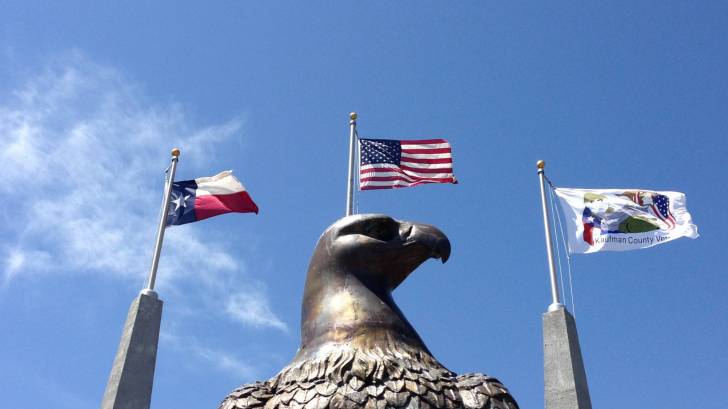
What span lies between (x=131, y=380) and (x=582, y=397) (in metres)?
7.83

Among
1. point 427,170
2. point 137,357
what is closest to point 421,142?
point 427,170

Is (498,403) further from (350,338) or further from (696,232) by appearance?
(696,232)

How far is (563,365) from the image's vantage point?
45.6ft

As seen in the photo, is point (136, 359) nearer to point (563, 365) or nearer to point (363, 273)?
point (563, 365)

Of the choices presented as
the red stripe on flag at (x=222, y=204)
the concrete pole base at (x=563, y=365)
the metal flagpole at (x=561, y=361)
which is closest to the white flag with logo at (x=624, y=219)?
the metal flagpole at (x=561, y=361)

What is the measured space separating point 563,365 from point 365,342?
1013 centimetres

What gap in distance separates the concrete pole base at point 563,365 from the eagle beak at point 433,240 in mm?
9160

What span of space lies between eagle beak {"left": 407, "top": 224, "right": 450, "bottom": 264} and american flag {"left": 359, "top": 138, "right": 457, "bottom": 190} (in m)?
8.43

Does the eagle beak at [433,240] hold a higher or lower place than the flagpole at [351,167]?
lower

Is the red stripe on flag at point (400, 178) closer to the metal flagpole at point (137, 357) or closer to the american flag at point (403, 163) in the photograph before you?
the american flag at point (403, 163)

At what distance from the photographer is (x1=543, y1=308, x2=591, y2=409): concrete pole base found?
1348cm

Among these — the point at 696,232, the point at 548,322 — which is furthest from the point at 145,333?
the point at 696,232

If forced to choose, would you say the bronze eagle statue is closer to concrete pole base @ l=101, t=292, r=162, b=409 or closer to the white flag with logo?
concrete pole base @ l=101, t=292, r=162, b=409

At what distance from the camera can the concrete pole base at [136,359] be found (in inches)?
496
